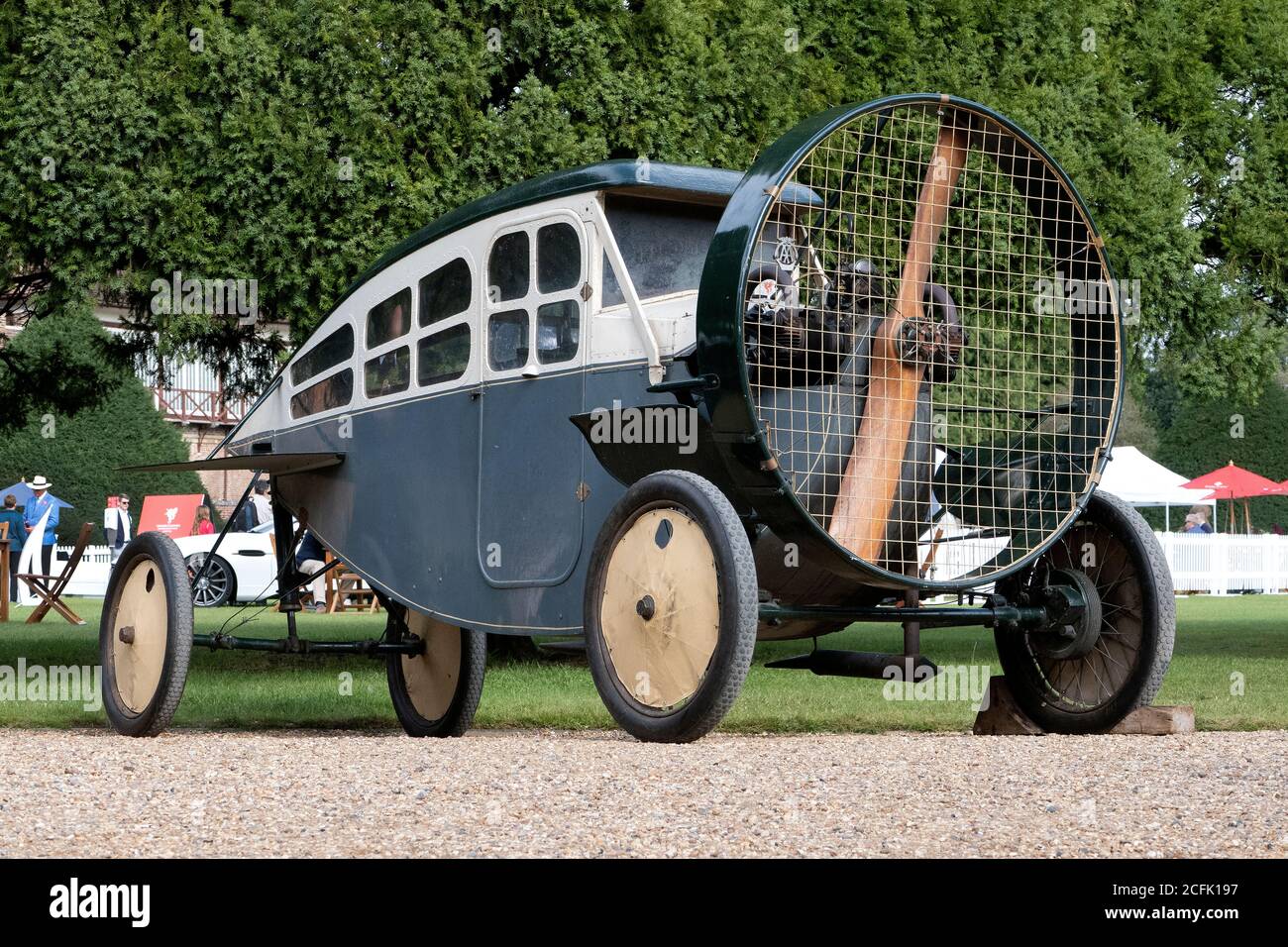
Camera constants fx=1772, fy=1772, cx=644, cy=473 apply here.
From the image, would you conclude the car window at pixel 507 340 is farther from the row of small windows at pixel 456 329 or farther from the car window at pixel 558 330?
the car window at pixel 558 330

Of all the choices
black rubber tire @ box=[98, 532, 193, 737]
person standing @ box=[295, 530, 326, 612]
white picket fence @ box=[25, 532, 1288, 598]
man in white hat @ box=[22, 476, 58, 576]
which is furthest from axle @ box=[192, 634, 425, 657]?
white picket fence @ box=[25, 532, 1288, 598]

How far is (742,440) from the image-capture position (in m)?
6.07

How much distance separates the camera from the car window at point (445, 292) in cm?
790

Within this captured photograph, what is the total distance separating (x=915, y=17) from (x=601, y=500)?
9.60m

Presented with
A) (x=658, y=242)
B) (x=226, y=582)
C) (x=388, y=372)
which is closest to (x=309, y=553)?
(x=388, y=372)

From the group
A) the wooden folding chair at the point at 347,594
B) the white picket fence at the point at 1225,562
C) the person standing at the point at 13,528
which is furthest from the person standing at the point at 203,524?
the wooden folding chair at the point at 347,594

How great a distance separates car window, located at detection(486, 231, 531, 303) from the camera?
24.5 ft

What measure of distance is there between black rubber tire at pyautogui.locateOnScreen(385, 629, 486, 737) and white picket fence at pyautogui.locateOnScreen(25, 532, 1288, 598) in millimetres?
26899

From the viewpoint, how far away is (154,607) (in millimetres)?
Answer: 8477

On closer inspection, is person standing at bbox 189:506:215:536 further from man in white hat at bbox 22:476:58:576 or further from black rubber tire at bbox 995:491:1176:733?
black rubber tire at bbox 995:491:1176:733

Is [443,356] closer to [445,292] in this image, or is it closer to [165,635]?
[445,292]

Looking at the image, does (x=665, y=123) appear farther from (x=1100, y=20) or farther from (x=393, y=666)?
(x=393, y=666)

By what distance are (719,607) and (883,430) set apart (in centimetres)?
109
